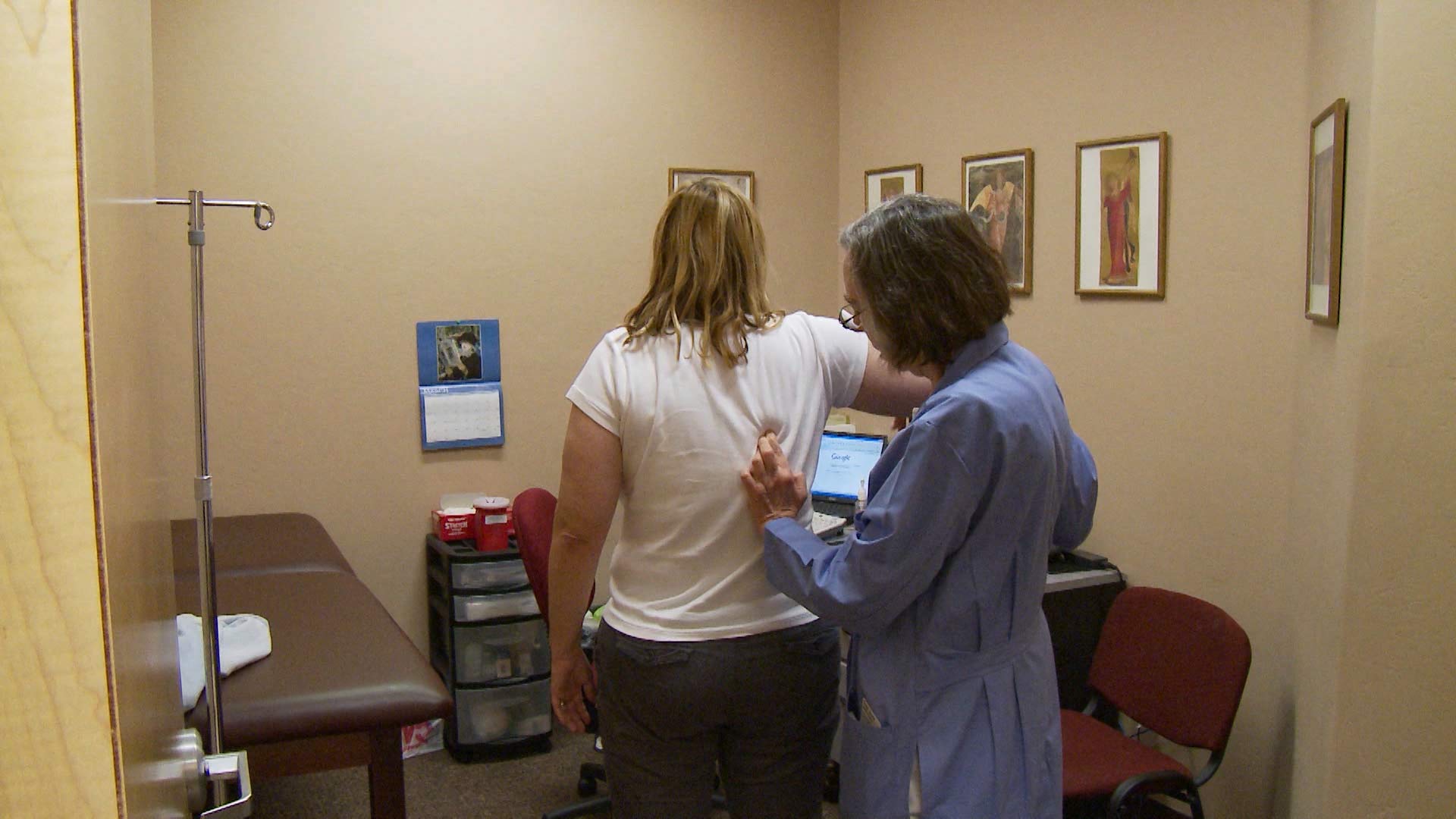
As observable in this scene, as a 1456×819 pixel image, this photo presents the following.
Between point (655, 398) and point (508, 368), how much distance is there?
7.83 ft

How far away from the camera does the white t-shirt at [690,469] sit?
1610 mm

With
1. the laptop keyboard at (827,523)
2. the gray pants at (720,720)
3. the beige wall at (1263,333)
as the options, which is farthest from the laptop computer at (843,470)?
the gray pants at (720,720)

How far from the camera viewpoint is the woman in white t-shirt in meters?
1.62

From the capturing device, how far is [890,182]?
13.4 feet

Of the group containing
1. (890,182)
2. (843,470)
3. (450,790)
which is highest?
(890,182)

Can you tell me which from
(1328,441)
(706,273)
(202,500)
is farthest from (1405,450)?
(202,500)

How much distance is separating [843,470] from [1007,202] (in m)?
1.02

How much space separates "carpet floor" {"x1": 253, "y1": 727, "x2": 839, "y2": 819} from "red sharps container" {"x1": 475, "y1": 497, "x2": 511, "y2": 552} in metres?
0.69

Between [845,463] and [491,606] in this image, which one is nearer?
[491,606]

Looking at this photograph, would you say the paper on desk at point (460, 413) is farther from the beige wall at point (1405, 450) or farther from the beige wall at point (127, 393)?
the beige wall at point (127, 393)

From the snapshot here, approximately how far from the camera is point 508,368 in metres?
3.89

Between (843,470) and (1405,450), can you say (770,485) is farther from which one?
(843,470)

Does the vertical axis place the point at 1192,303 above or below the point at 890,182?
below

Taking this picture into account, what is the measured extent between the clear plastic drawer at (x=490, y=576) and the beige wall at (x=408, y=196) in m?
0.36
